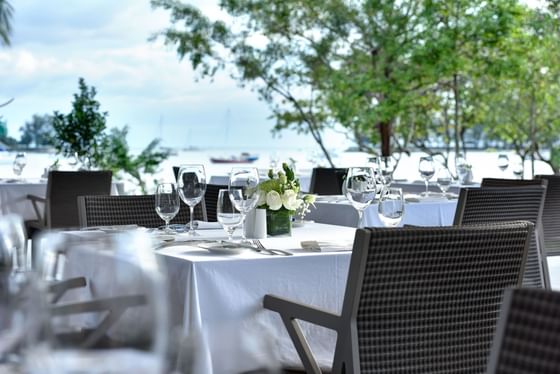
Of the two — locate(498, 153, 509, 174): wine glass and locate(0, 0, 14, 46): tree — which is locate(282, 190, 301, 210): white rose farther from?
locate(0, 0, 14, 46): tree

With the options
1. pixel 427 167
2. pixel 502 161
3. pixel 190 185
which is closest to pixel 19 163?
pixel 427 167

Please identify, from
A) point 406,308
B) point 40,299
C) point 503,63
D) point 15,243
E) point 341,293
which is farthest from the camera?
point 503,63

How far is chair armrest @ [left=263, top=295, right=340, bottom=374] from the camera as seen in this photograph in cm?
252

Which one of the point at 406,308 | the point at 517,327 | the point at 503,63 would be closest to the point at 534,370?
the point at 517,327

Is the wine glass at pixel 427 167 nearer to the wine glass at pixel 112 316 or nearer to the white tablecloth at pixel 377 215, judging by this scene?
the white tablecloth at pixel 377 215

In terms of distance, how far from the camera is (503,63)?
977cm

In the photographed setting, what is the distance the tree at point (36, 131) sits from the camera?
10.5m

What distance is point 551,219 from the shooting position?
5555mm

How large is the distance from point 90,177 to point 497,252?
428 centimetres

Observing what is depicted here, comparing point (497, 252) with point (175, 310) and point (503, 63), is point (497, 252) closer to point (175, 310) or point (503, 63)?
point (175, 310)

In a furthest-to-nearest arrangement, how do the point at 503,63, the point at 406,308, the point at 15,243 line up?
1. the point at 503,63
2. the point at 406,308
3. the point at 15,243

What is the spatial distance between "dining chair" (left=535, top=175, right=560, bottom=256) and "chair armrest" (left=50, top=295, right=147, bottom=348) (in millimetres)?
4943

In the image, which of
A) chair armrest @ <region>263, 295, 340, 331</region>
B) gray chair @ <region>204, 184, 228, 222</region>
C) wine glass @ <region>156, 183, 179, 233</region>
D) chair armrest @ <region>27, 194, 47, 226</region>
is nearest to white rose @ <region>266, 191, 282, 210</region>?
wine glass @ <region>156, 183, 179, 233</region>

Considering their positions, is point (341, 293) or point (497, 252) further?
point (341, 293)
